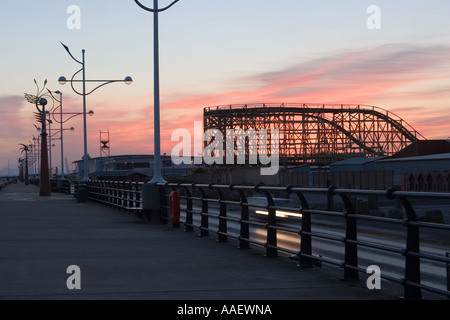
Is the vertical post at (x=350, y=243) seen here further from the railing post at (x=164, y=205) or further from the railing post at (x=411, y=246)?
the railing post at (x=164, y=205)

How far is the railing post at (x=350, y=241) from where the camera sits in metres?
9.58

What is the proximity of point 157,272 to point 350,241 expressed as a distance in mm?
3054

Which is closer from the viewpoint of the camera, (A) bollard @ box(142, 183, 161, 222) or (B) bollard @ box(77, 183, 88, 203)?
(A) bollard @ box(142, 183, 161, 222)

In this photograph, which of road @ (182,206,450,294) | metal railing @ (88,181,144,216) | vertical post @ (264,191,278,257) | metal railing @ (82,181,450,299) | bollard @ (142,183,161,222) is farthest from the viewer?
metal railing @ (88,181,144,216)

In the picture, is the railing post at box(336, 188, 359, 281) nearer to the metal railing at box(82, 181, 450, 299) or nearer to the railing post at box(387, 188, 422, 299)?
the metal railing at box(82, 181, 450, 299)

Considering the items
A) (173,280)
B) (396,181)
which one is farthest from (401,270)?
(396,181)

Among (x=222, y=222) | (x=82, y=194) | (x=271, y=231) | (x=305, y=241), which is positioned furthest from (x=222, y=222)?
(x=82, y=194)

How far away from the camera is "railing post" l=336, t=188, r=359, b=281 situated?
9578 mm

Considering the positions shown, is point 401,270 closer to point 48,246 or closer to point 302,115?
point 48,246

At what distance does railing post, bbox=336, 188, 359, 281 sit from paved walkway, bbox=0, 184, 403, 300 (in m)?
0.19

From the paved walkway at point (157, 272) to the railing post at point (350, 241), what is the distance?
0.19 meters

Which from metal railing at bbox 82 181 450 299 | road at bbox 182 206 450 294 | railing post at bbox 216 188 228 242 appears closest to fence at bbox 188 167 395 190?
road at bbox 182 206 450 294

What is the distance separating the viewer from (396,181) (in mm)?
75688

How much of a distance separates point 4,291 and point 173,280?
226cm
